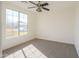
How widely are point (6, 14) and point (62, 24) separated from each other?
4221 millimetres

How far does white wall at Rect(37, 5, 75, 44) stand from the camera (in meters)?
6.13

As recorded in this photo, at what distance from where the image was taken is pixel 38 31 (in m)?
7.50

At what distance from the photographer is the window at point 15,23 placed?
4.60m

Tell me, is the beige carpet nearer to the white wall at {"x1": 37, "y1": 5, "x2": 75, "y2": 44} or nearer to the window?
the window

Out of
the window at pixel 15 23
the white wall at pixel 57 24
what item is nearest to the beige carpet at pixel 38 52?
the window at pixel 15 23

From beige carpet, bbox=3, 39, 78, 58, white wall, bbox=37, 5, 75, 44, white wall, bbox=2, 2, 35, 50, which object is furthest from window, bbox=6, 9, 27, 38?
white wall, bbox=37, 5, 75, 44

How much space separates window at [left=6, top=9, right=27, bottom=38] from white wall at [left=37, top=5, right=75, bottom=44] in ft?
5.58

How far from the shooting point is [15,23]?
5.23m

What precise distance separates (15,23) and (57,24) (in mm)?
3382

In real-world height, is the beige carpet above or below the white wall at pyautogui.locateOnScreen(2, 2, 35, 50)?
below

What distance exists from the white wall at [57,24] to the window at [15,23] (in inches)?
66.9

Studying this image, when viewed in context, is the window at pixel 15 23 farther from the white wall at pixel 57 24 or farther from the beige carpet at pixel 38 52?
the white wall at pixel 57 24

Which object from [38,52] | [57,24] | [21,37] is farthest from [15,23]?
[57,24]

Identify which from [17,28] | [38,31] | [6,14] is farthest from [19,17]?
[38,31]
